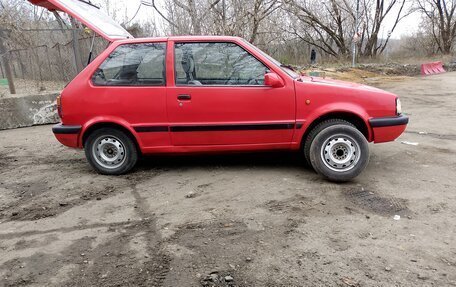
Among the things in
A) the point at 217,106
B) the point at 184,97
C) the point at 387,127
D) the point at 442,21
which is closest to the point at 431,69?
the point at 442,21

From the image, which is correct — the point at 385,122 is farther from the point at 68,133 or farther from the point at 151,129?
the point at 68,133

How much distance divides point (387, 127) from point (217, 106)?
2117mm

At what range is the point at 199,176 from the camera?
505 centimetres

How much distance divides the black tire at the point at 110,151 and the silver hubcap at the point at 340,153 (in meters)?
2.45

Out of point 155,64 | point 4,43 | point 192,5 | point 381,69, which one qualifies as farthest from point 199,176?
point 381,69

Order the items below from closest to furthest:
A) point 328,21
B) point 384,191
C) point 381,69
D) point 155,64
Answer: point 384,191, point 155,64, point 381,69, point 328,21

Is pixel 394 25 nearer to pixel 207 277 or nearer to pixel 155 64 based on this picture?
pixel 155 64

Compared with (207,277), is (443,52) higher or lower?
higher

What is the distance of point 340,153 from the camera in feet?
15.5

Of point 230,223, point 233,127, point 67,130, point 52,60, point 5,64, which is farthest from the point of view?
point 52,60

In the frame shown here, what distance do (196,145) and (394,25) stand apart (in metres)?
29.0

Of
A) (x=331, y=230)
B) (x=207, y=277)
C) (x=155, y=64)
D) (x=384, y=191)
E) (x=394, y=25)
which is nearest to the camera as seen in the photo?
(x=207, y=277)

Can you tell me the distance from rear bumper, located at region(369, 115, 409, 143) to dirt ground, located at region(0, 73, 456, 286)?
19.5 inches

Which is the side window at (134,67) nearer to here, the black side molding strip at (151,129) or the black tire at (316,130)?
the black side molding strip at (151,129)
